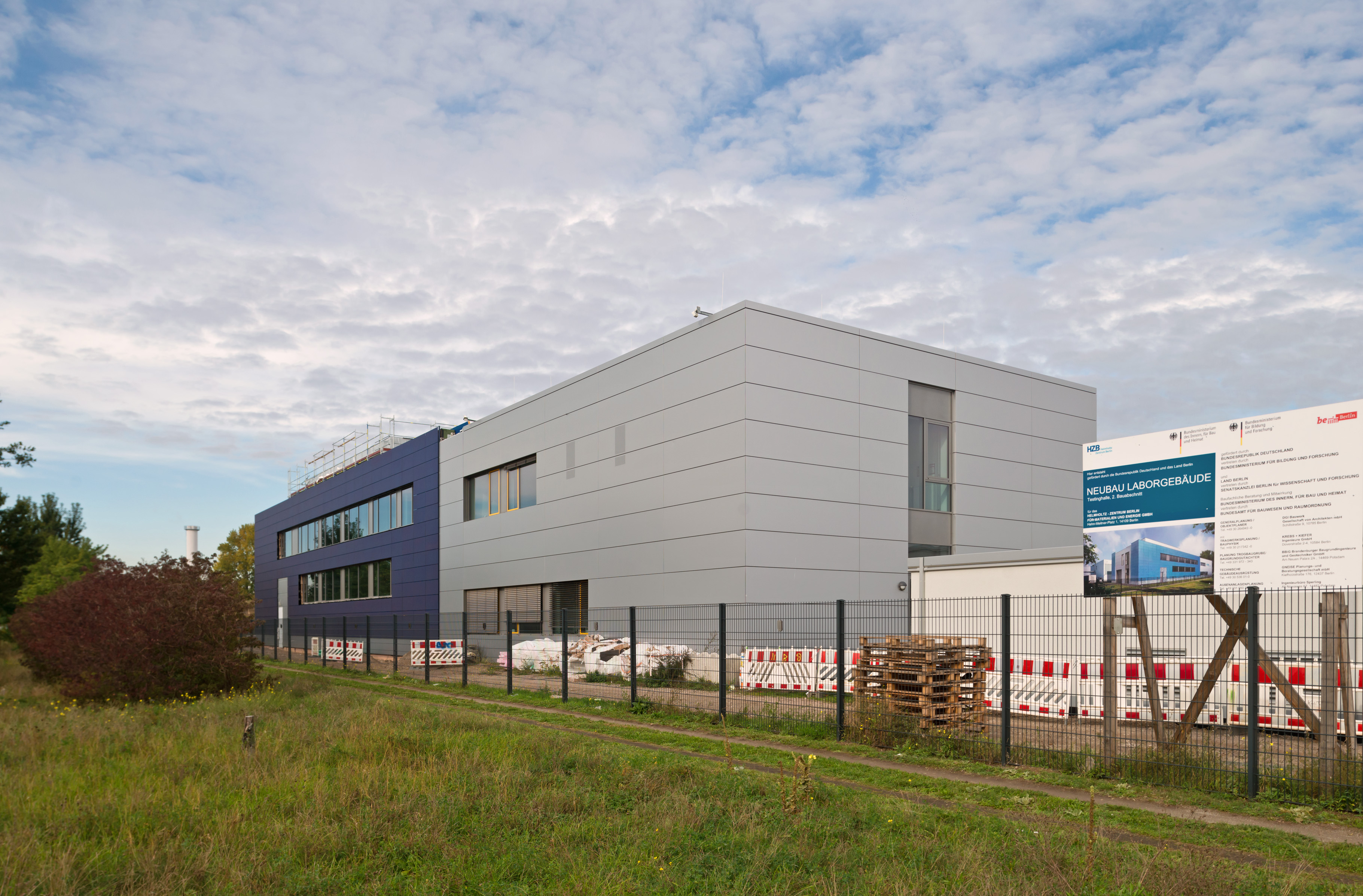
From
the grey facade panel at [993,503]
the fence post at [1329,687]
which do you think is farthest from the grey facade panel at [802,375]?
the fence post at [1329,687]

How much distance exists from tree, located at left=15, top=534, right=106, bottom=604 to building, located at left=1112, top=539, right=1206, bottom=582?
34091mm

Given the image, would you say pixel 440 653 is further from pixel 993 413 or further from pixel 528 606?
pixel 993 413

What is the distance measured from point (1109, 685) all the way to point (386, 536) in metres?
42.4

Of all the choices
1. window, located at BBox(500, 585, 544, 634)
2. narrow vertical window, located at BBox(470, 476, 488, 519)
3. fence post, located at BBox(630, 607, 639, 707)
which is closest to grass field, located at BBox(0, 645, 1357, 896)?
fence post, located at BBox(630, 607, 639, 707)

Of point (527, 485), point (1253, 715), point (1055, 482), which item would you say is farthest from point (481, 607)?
point (1253, 715)

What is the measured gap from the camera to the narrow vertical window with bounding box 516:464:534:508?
3519cm

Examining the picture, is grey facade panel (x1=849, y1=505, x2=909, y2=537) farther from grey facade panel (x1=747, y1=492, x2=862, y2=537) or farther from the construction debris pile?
the construction debris pile

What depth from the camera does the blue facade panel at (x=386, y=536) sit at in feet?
141

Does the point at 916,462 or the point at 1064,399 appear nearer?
the point at 916,462

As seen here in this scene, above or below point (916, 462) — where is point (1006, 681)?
below

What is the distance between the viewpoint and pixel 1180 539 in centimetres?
1244

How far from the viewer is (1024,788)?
9.83 m

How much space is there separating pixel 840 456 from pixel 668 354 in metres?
5.96

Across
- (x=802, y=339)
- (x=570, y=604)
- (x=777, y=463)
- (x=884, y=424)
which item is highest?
(x=802, y=339)
